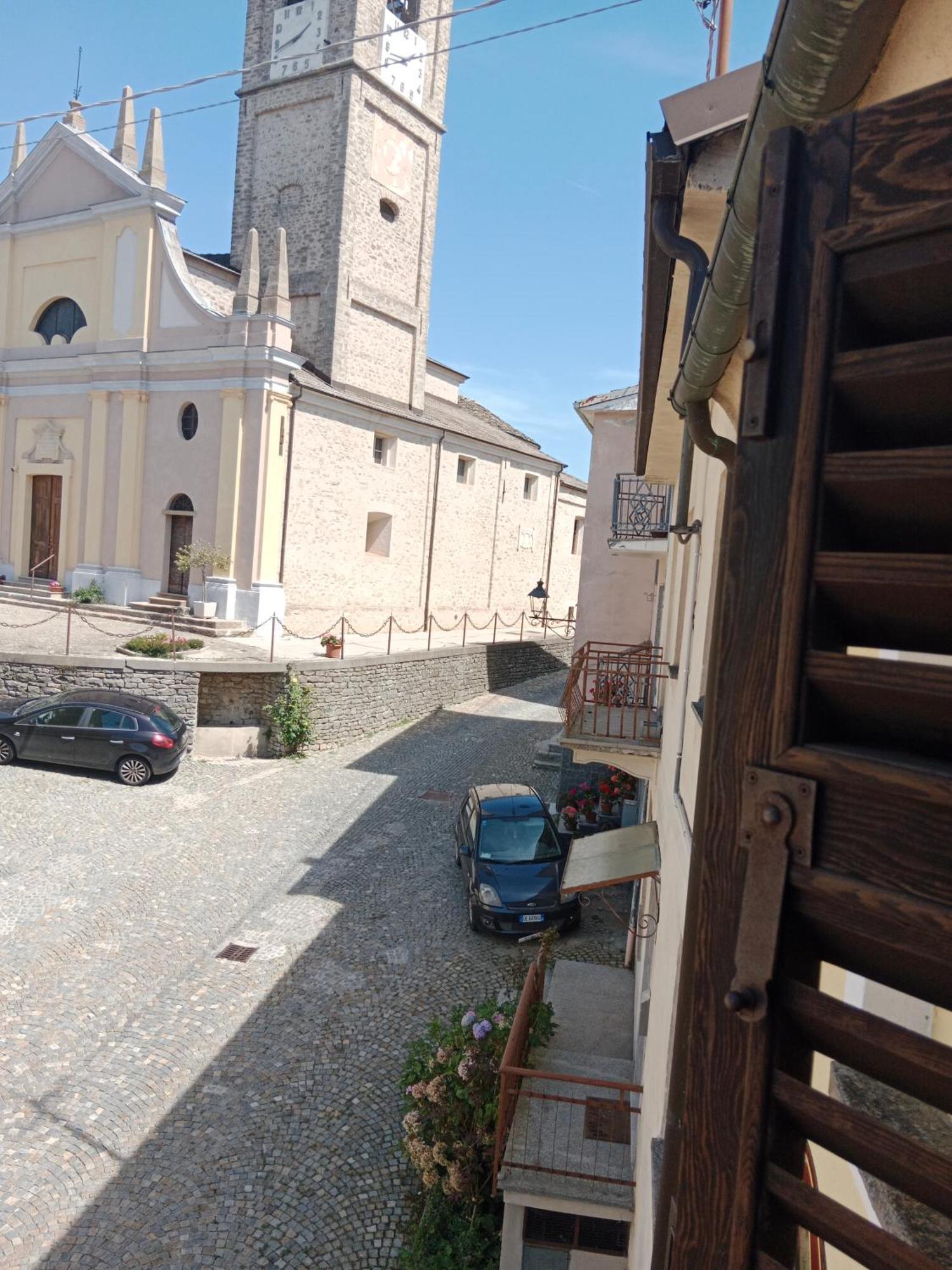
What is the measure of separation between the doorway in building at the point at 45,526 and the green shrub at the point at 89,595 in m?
2.16

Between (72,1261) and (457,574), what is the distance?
26.0 m

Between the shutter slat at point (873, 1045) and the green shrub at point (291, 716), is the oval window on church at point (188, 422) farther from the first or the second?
the shutter slat at point (873, 1045)

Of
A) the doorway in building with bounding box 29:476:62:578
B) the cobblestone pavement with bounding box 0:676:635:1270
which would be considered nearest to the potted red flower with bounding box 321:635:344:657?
the cobblestone pavement with bounding box 0:676:635:1270

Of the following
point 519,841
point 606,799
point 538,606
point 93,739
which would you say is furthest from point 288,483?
point 538,606

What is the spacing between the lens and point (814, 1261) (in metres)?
2.66

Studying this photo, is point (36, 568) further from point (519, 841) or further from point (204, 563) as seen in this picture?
point (519, 841)

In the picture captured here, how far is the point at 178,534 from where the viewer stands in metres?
23.9

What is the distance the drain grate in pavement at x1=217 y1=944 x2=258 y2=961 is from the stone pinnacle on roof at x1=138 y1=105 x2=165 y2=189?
21373 millimetres

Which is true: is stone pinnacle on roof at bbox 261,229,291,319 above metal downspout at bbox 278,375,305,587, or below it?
above

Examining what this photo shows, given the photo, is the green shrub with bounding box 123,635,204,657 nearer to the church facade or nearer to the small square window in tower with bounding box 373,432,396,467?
the church facade

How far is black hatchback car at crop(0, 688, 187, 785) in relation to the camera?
49.6 ft

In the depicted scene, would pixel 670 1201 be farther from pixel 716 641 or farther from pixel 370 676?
pixel 370 676

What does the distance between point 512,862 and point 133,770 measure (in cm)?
759

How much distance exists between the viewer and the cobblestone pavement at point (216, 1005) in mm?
6156
